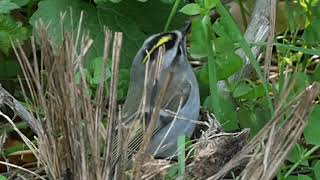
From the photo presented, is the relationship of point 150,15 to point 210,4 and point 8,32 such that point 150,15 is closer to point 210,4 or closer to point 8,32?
point 8,32

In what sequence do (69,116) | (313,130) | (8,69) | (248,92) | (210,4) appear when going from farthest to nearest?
(8,69), (248,92), (210,4), (313,130), (69,116)

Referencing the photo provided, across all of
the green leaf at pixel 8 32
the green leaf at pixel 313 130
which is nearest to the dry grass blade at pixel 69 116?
the green leaf at pixel 313 130

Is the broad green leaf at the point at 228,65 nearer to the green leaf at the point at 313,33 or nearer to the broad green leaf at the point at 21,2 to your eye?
the green leaf at the point at 313,33

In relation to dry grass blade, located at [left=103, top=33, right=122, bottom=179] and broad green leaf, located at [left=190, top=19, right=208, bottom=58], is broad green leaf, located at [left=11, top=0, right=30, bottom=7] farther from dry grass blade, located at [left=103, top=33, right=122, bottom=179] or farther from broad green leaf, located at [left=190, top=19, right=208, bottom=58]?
dry grass blade, located at [left=103, top=33, right=122, bottom=179]

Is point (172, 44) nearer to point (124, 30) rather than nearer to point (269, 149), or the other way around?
point (124, 30)

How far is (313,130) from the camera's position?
8.77ft

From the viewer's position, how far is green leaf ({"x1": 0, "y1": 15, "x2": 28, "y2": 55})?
321 cm

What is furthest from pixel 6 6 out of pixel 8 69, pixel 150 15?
pixel 150 15

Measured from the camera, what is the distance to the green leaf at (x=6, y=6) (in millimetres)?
3072

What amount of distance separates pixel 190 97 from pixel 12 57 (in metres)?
0.87

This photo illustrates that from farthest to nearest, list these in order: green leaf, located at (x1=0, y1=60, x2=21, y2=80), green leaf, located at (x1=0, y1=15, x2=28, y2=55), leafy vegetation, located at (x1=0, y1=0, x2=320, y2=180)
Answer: green leaf, located at (x1=0, y1=60, x2=21, y2=80), green leaf, located at (x1=0, y1=15, x2=28, y2=55), leafy vegetation, located at (x1=0, y1=0, x2=320, y2=180)

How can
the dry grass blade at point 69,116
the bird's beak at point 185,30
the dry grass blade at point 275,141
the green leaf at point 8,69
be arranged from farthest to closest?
1. the green leaf at point 8,69
2. the bird's beak at point 185,30
3. the dry grass blade at point 69,116
4. the dry grass blade at point 275,141

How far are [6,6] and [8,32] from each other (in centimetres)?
16

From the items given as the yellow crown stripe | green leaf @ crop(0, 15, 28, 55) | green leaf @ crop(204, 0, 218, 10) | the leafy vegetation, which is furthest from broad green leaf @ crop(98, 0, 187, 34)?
green leaf @ crop(204, 0, 218, 10)
